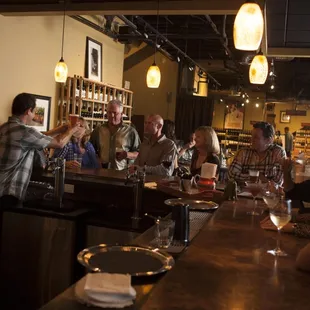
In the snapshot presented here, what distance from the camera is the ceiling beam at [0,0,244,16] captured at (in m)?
5.07

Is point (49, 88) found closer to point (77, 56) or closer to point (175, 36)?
point (77, 56)

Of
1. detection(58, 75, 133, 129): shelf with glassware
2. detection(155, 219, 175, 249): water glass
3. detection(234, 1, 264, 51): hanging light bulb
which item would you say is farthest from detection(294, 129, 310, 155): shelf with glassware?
detection(155, 219, 175, 249): water glass

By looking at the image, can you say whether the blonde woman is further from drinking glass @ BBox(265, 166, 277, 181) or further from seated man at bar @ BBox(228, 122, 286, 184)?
drinking glass @ BBox(265, 166, 277, 181)

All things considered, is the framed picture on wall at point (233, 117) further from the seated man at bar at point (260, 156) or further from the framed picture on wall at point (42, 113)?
the seated man at bar at point (260, 156)

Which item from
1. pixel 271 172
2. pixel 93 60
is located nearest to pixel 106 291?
pixel 271 172

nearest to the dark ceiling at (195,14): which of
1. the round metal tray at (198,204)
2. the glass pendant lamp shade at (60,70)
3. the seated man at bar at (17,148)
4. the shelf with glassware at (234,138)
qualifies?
the glass pendant lamp shade at (60,70)

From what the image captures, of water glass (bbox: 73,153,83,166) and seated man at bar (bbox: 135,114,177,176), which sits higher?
seated man at bar (bbox: 135,114,177,176)

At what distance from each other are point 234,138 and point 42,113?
1087 cm

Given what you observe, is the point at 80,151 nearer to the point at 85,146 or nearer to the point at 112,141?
the point at 85,146

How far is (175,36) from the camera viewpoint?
29.3ft

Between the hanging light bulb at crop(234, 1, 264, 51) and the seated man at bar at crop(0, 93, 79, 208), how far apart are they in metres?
1.72

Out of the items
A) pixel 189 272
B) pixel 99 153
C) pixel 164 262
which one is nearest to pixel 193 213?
pixel 164 262

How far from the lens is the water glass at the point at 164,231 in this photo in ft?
6.72

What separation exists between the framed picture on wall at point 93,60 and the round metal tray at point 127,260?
244 inches
